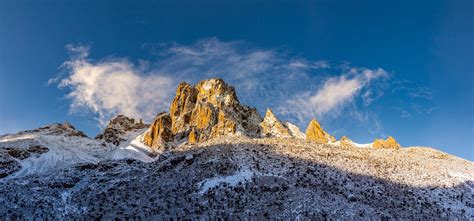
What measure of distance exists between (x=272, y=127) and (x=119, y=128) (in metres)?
58.4

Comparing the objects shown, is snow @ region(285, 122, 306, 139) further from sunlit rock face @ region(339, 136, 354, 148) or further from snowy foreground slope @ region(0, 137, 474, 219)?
snowy foreground slope @ region(0, 137, 474, 219)

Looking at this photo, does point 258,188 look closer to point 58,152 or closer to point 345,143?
point 345,143

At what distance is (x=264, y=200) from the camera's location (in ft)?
115

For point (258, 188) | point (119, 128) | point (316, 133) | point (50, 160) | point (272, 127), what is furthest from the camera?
point (119, 128)

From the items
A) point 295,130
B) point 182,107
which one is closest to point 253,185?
point 295,130

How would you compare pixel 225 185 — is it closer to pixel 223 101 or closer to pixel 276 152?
pixel 276 152

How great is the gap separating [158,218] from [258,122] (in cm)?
8328

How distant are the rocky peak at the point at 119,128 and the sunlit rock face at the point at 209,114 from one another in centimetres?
1305

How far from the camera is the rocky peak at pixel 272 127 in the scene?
105 metres

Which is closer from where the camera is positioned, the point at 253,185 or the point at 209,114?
the point at 253,185

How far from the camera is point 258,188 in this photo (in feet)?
124

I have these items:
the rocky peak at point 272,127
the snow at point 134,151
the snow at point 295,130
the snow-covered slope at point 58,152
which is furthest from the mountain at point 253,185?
the snow at point 295,130

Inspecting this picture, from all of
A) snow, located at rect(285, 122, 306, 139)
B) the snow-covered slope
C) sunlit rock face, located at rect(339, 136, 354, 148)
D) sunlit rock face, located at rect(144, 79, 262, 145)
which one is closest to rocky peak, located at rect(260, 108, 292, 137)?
snow, located at rect(285, 122, 306, 139)

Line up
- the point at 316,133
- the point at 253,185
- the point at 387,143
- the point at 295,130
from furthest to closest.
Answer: the point at 295,130, the point at 316,133, the point at 387,143, the point at 253,185
